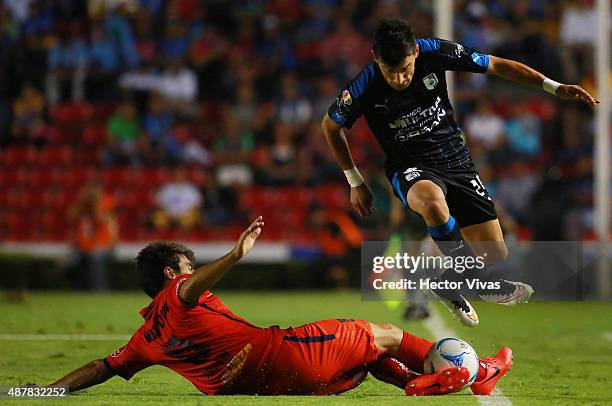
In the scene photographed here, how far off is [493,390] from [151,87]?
1422cm

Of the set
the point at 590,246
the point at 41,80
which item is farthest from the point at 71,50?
the point at 590,246

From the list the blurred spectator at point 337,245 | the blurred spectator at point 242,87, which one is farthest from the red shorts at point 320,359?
the blurred spectator at point 242,87

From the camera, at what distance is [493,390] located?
8422 mm

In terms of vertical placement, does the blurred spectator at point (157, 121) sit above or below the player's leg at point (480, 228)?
above

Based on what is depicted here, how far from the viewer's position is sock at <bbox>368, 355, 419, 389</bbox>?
7.96 meters

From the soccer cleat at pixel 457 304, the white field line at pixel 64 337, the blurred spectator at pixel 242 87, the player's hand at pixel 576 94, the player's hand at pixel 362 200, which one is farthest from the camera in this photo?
the blurred spectator at pixel 242 87

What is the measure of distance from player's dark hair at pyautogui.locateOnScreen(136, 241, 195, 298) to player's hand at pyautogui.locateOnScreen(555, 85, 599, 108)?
3.21 m

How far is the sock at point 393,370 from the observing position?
26.1 ft

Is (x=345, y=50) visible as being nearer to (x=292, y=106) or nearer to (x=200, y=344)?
(x=292, y=106)

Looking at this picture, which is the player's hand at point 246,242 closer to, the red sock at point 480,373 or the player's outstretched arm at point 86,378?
the player's outstretched arm at point 86,378

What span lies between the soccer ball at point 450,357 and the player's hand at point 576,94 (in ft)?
6.98

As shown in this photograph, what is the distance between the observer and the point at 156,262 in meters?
7.67

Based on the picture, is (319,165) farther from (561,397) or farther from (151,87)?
A: (561,397)

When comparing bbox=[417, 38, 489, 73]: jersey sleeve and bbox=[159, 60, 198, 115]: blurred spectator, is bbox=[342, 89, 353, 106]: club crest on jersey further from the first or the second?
bbox=[159, 60, 198, 115]: blurred spectator
